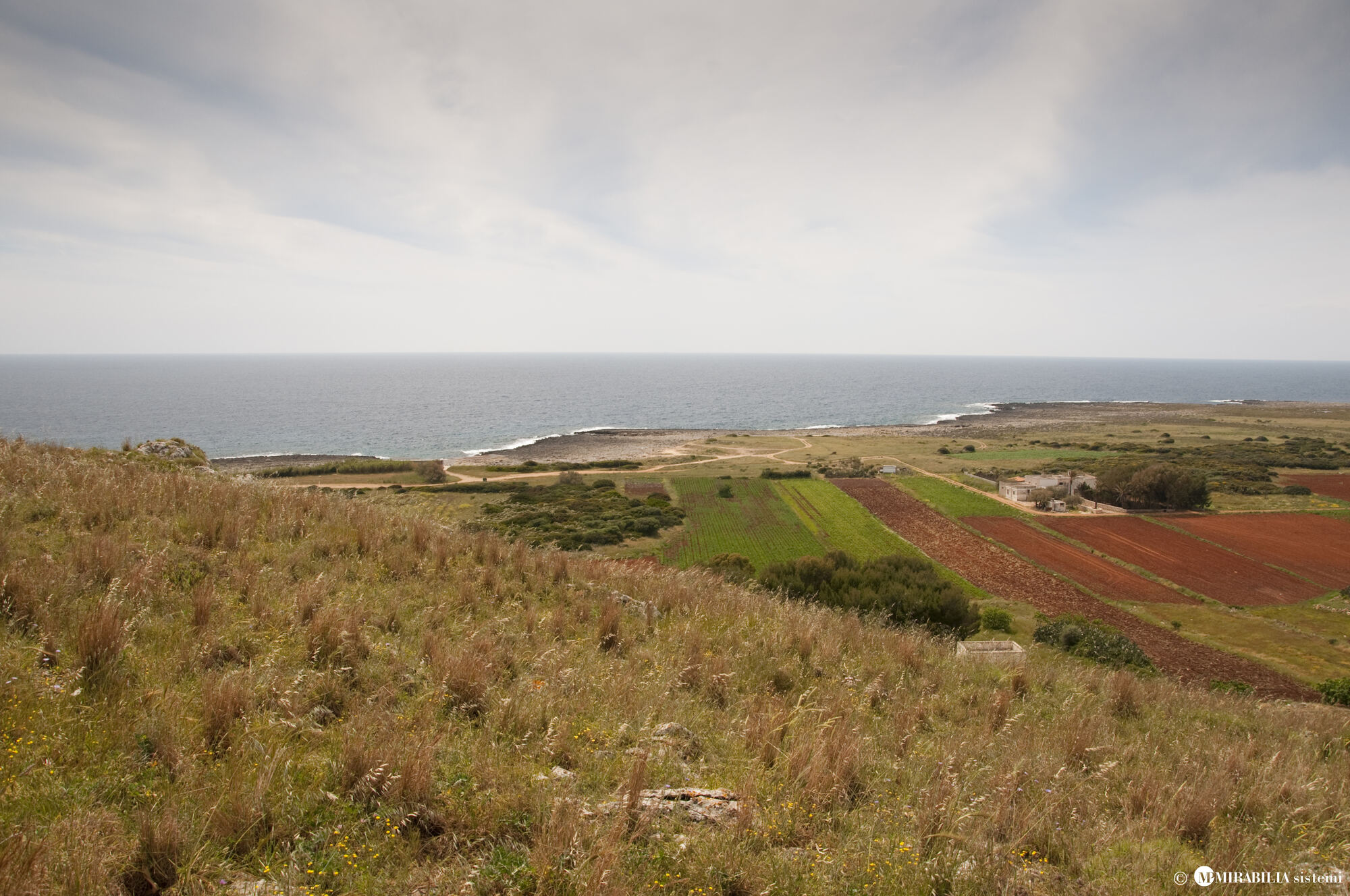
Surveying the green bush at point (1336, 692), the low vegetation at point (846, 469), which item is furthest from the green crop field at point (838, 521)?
the green bush at point (1336, 692)

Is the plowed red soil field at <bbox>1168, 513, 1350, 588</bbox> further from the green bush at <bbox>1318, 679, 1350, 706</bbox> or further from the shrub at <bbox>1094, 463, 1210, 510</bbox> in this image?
the green bush at <bbox>1318, 679, 1350, 706</bbox>

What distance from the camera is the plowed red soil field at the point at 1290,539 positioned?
4066 centimetres

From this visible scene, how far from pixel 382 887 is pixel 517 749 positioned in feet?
5.26

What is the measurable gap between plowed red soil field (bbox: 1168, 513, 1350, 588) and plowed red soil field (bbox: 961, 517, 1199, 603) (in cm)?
1126

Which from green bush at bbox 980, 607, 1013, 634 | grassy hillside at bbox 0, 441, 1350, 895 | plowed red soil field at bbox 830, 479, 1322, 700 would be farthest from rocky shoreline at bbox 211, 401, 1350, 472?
grassy hillside at bbox 0, 441, 1350, 895

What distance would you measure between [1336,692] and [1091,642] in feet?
26.2

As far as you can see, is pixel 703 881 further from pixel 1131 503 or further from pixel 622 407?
pixel 622 407

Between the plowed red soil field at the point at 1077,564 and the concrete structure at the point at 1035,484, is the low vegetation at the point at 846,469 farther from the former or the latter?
the plowed red soil field at the point at 1077,564

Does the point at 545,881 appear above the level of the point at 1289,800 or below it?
above

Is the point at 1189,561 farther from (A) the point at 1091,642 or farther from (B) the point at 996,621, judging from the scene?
(A) the point at 1091,642

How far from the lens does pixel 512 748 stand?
4938 millimetres

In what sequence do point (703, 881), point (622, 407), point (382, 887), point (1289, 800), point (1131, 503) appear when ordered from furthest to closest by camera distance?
point (622, 407) < point (1131, 503) < point (1289, 800) < point (703, 881) < point (382, 887)

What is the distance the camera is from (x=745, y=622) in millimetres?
9602

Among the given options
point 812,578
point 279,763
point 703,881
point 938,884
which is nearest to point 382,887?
point 279,763
